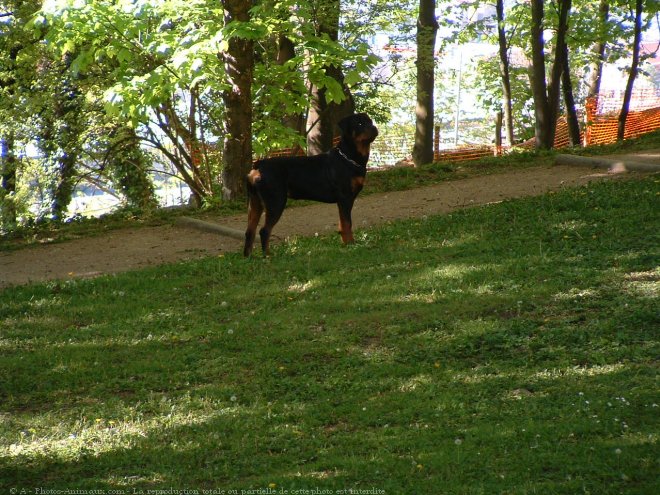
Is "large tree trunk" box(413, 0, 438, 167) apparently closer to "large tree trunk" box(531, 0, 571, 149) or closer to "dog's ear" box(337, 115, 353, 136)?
"large tree trunk" box(531, 0, 571, 149)

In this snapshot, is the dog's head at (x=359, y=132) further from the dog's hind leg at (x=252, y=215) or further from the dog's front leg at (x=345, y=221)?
the dog's hind leg at (x=252, y=215)

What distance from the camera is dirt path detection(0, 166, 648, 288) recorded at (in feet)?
35.7

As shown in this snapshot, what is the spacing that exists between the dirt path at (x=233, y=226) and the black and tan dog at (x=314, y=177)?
4.51ft

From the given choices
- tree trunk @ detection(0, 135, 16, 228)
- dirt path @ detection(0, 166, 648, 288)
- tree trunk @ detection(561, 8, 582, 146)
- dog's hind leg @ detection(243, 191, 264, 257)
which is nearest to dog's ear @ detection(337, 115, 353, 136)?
dog's hind leg @ detection(243, 191, 264, 257)

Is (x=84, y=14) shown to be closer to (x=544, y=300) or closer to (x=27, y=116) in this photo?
(x=27, y=116)

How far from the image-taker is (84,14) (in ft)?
37.4

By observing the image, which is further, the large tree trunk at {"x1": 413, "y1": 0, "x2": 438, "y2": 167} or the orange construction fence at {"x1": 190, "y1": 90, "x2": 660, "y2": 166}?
the orange construction fence at {"x1": 190, "y1": 90, "x2": 660, "y2": 166}

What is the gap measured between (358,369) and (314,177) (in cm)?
382

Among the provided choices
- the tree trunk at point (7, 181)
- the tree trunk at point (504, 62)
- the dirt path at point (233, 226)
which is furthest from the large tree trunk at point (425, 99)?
the tree trunk at point (7, 181)

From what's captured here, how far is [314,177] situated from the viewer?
32.5ft

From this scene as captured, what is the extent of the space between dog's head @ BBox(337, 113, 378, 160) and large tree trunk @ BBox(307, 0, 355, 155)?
17.3 ft

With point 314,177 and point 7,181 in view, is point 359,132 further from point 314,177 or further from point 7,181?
point 7,181

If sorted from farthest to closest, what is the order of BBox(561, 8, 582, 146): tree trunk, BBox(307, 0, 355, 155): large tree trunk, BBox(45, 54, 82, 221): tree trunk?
BBox(561, 8, 582, 146): tree trunk
BBox(307, 0, 355, 155): large tree trunk
BBox(45, 54, 82, 221): tree trunk

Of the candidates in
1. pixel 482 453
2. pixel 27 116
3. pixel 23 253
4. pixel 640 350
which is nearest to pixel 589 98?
pixel 27 116
